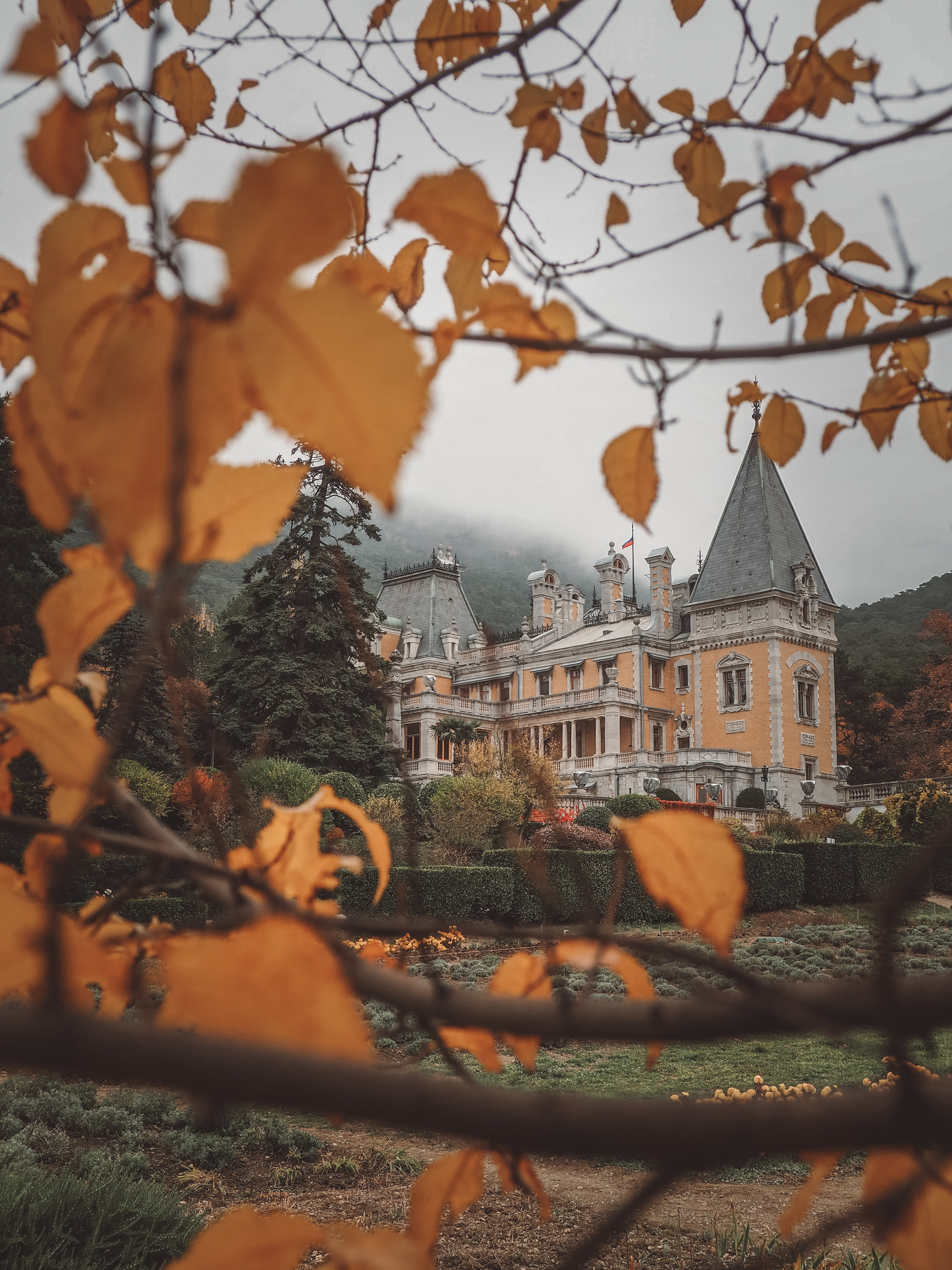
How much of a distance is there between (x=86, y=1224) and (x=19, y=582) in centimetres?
1610

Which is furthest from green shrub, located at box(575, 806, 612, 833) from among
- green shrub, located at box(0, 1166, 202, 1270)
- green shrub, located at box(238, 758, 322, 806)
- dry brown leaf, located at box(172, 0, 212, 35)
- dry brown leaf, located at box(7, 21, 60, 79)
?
dry brown leaf, located at box(7, 21, 60, 79)

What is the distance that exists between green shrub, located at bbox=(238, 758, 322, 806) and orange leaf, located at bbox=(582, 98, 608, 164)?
13.1 metres

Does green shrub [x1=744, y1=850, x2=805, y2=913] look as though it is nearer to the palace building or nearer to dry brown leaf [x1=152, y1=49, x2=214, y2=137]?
the palace building

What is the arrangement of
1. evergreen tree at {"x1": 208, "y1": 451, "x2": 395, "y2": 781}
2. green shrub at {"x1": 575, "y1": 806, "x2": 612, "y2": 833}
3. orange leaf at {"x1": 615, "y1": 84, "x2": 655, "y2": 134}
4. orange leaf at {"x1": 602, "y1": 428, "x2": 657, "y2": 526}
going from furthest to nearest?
evergreen tree at {"x1": 208, "y1": 451, "x2": 395, "y2": 781} < green shrub at {"x1": 575, "y1": 806, "x2": 612, "y2": 833} < orange leaf at {"x1": 615, "y1": 84, "x2": 655, "y2": 134} < orange leaf at {"x1": 602, "y1": 428, "x2": 657, "y2": 526}

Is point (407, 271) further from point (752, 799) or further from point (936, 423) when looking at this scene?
point (752, 799)

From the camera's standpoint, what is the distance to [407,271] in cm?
79

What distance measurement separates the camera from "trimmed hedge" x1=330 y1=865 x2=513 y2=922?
12297 mm

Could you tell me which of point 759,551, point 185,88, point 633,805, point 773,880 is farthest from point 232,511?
point 759,551

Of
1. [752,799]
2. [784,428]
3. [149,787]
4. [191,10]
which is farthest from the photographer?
[752,799]

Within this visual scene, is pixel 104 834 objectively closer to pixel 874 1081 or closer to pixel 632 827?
pixel 632 827

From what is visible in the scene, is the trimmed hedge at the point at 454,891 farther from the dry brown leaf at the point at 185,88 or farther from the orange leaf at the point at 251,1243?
the orange leaf at the point at 251,1243

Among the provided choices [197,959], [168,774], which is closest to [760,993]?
[197,959]

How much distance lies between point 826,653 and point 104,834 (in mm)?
33131

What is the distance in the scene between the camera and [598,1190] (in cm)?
524
